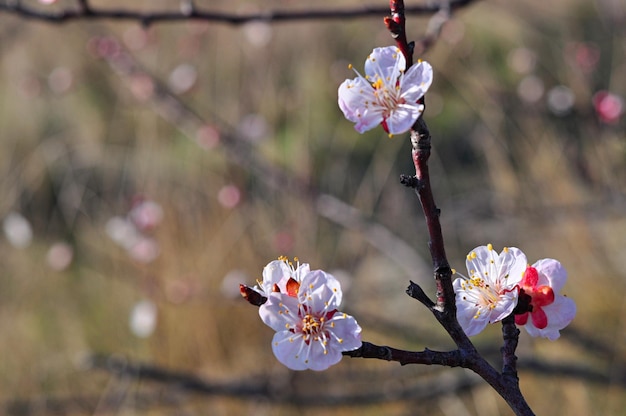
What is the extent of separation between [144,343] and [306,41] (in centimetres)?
275

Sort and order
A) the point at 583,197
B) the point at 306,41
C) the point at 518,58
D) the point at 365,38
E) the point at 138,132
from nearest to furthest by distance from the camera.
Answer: the point at 583,197, the point at 518,58, the point at 138,132, the point at 365,38, the point at 306,41

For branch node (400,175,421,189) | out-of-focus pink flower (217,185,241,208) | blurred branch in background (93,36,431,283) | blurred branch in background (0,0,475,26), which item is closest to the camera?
branch node (400,175,421,189)

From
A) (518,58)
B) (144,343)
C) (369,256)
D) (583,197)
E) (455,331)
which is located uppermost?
(518,58)

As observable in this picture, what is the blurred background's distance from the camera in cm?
199

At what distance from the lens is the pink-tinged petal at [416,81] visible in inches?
20.7

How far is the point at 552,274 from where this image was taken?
1.94ft

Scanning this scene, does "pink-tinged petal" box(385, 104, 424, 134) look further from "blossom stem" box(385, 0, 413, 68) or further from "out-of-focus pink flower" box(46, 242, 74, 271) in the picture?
"out-of-focus pink flower" box(46, 242, 74, 271)

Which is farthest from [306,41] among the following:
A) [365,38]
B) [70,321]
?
[70,321]

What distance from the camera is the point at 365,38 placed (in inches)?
180

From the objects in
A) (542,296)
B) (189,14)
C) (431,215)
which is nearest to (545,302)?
(542,296)

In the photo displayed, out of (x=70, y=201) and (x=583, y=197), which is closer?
(x=583, y=197)

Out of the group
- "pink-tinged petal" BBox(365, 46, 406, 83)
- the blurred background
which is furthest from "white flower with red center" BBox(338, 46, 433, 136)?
the blurred background

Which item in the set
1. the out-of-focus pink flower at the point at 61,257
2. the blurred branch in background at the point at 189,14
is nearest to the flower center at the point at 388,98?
the blurred branch in background at the point at 189,14

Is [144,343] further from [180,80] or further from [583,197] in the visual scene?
[583,197]
